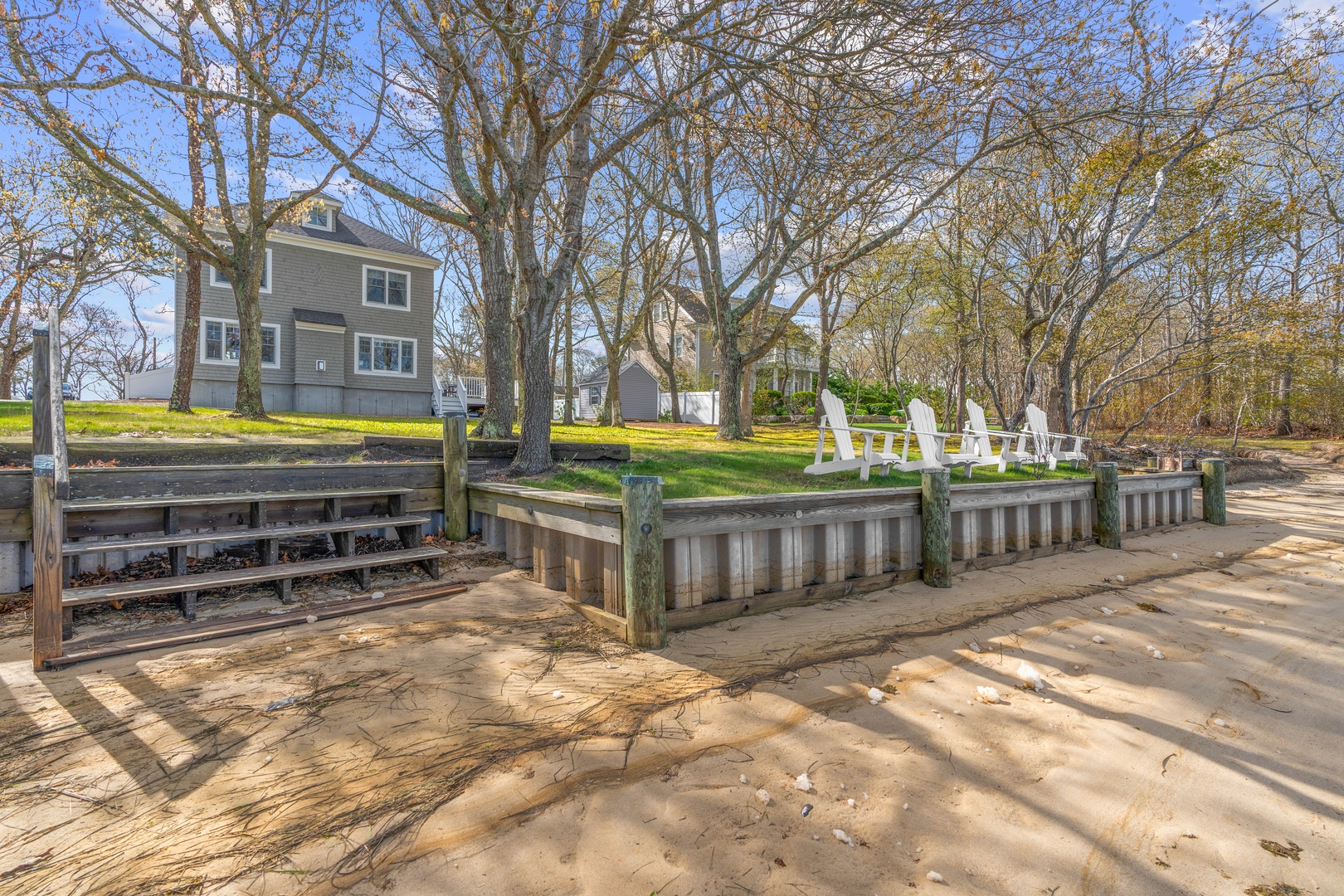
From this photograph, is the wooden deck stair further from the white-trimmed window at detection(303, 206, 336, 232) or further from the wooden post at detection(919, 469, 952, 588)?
the white-trimmed window at detection(303, 206, 336, 232)

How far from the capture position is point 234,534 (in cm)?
384

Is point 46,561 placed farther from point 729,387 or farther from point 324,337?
point 324,337

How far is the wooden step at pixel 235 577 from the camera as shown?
3201 mm

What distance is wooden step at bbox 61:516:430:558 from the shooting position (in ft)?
11.5

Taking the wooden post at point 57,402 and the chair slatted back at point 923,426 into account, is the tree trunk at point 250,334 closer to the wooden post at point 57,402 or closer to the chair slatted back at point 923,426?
the wooden post at point 57,402

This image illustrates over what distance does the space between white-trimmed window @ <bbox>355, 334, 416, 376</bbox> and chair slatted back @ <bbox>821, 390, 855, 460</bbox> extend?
16.3 metres

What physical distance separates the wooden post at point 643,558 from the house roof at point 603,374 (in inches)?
1063

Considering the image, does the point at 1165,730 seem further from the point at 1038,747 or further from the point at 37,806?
the point at 37,806

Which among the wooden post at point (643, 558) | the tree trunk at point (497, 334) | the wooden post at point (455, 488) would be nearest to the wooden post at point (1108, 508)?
the wooden post at point (643, 558)

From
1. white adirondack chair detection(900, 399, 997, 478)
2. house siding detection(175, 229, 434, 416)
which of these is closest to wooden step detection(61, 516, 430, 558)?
white adirondack chair detection(900, 399, 997, 478)

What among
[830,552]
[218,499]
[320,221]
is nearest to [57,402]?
[218,499]

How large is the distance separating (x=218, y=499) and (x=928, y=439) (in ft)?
21.9

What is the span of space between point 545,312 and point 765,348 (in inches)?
265

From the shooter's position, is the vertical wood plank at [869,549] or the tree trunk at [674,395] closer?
the vertical wood plank at [869,549]
